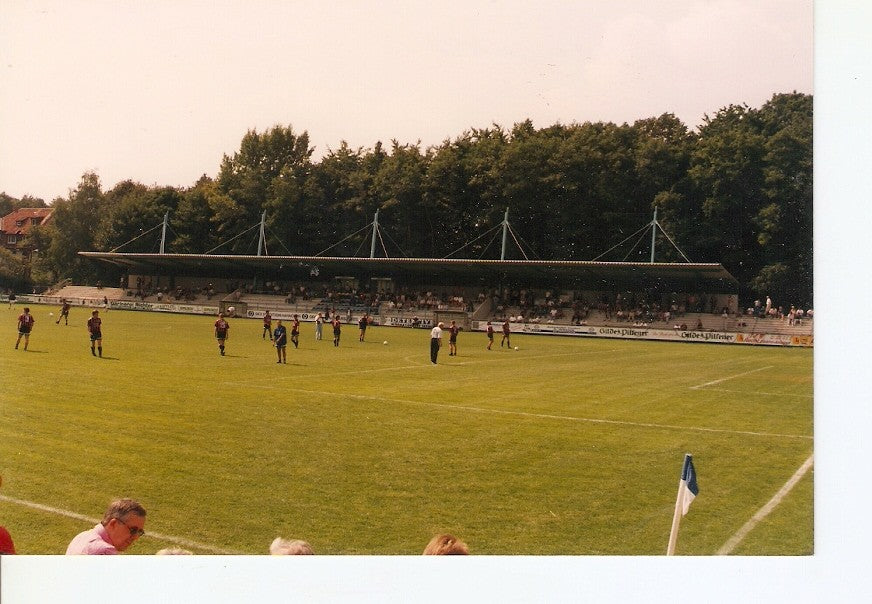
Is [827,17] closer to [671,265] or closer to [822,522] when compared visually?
[822,522]

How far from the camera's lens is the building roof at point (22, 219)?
24.5 feet

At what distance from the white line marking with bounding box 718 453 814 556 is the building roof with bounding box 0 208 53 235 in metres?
7.20

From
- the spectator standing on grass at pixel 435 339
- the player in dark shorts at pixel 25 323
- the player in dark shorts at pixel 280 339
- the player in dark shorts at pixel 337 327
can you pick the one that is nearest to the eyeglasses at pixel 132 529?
the player in dark shorts at pixel 25 323

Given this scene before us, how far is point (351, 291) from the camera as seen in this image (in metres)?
12.6

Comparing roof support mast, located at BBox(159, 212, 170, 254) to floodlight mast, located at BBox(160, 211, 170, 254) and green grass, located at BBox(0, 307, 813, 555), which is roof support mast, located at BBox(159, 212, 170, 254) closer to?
floodlight mast, located at BBox(160, 211, 170, 254)

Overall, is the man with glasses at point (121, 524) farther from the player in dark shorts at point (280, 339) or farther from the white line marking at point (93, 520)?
the player in dark shorts at point (280, 339)

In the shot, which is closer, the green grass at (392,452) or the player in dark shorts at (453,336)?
the green grass at (392,452)

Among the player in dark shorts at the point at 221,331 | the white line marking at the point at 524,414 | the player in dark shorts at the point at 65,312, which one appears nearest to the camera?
the white line marking at the point at 524,414

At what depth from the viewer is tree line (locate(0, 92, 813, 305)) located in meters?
8.52

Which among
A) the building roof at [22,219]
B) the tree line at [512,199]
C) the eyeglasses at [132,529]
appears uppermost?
the tree line at [512,199]

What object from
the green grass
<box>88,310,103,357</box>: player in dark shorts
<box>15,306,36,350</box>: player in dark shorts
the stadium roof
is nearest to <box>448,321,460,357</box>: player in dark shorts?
the green grass

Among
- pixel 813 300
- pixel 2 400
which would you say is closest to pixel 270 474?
pixel 2 400

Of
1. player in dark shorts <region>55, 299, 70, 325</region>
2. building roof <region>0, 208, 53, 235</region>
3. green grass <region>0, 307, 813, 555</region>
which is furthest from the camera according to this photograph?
player in dark shorts <region>55, 299, 70, 325</region>

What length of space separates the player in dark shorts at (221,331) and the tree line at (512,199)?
10.4 feet
